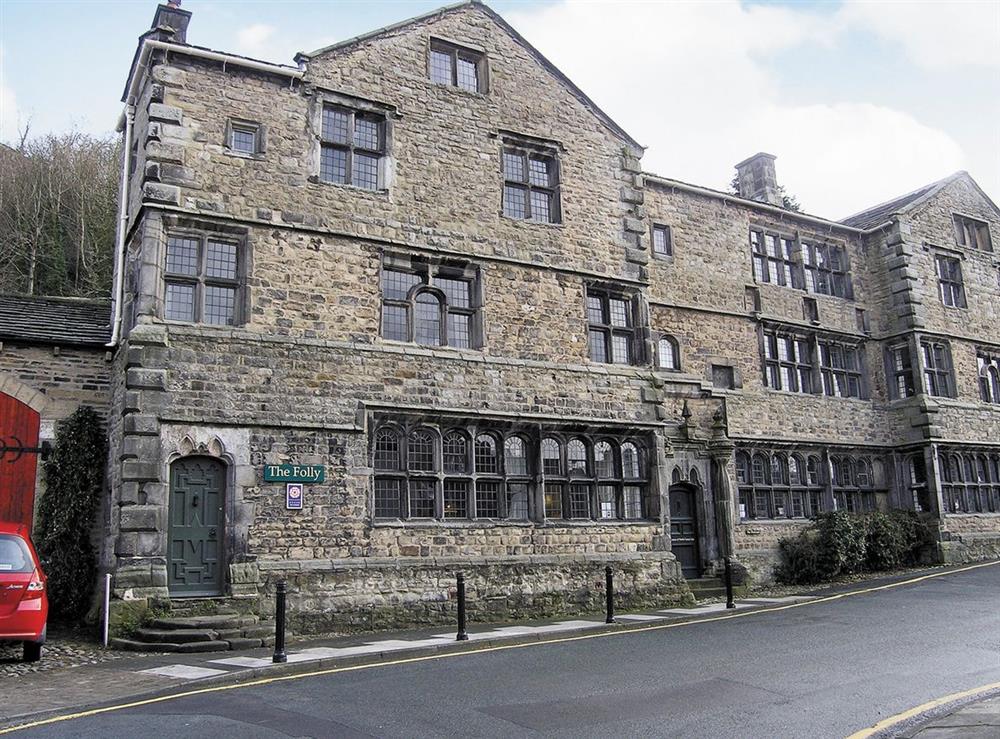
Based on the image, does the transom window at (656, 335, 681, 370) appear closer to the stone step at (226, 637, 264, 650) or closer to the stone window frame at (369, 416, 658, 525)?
the stone window frame at (369, 416, 658, 525)

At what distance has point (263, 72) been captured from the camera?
49.8 feet

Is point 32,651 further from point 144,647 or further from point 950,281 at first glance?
point 950,281

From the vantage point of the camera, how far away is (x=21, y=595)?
10008 millimetres

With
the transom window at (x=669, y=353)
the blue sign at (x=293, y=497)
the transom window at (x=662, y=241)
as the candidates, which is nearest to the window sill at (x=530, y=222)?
the transom window at (x=662, y=241)

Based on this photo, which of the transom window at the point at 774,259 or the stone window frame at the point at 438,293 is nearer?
the stone window frame at the point at 438,293

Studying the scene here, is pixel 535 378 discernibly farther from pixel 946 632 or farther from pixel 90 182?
pixel 90 182

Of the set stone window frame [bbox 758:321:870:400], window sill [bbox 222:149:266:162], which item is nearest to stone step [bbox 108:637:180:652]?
window sill [bbox 222:149:266:162]

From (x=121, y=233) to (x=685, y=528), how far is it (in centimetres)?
1340

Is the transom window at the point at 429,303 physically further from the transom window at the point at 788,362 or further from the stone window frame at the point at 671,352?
the transom window at the point at 788,362

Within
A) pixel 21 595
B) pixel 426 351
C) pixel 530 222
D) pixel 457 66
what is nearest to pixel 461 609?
pixel 426 351

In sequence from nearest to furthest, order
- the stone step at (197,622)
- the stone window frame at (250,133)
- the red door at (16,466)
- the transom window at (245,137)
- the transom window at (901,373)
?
the stone step at (197,622) < the red door at (16,466) < the stone window frame at (250,133) < the transom window at (245,137) < the transom window at (901,373)

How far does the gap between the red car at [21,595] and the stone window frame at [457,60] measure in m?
11.2

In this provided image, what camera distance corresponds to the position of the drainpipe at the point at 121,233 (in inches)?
591

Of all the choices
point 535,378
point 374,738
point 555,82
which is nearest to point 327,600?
point 535,378
